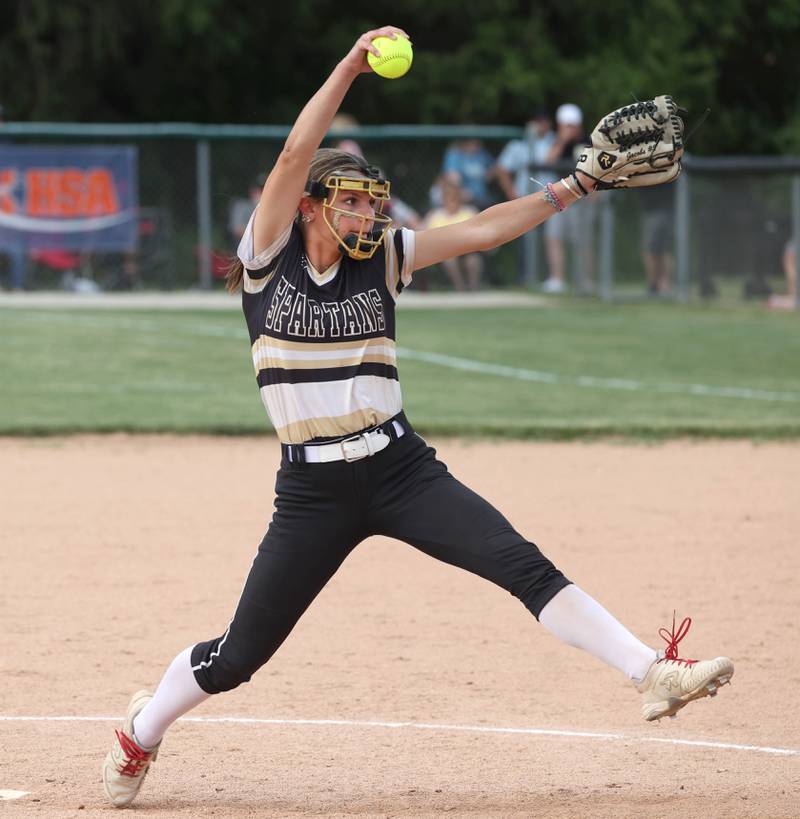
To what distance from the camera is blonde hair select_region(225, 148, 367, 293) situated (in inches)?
185

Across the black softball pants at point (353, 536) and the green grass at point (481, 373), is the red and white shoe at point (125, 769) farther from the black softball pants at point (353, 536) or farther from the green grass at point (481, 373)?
the green grass at point (481, 373)

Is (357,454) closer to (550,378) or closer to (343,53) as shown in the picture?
(550,378)

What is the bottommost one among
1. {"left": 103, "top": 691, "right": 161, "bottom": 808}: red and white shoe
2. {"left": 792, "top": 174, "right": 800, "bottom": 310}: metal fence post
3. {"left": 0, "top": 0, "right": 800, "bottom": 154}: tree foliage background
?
{"left": 103, "top": 691, "right": 161, "bottom": 808}: red and white shoe

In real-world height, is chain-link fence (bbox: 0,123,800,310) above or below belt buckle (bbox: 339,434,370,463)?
above

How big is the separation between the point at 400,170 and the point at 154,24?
27.5ft

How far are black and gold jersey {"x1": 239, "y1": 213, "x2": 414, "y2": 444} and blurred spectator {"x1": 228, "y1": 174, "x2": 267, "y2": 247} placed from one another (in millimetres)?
15535

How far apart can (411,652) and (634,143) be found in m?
2.64

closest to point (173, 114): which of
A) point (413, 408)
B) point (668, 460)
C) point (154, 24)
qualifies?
point (154, 24)

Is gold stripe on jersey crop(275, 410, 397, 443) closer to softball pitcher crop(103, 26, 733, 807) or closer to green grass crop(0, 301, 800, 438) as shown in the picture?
softball pitcher crop(103, 26, 733, 807)

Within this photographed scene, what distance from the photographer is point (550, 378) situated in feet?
47.9

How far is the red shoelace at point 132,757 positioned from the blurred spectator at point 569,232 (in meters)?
15.6

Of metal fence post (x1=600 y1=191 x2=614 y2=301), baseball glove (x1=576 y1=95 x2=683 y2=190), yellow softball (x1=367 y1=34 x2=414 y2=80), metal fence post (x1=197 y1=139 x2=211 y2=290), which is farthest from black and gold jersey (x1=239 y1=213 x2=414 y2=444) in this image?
metal fence post (x1=197 y1=139 x2=211 y2=290)

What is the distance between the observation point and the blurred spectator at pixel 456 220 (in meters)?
20.1

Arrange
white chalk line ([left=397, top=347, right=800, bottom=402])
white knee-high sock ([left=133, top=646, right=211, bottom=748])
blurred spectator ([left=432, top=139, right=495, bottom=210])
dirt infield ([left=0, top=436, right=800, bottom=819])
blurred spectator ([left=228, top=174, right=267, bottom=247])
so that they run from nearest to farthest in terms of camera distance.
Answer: white knee-high sock ([left=133, top=646, right=211, bottom=748]) → dirt infield ([left=0, top=436, right=800, bottom=819]) → white chalk line ([left=397, top=347, right=800, bottom=402]) → blurred spectator ([left=228, top=174, right=267, bottom=247]) → blurred spectator ([left=432, top=139, right=495, bottom=210])
